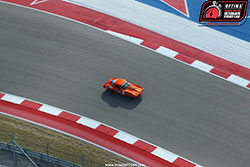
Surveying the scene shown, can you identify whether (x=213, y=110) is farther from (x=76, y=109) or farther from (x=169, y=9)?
(x=169, y=9)

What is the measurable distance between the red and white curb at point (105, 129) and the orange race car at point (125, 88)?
9.09 feet

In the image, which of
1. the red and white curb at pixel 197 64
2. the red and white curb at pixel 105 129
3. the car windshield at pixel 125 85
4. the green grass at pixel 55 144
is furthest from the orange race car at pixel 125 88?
the red and white curb at pixel 197 64

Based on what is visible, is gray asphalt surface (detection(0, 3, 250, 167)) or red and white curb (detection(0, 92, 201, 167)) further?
gray asphalt surface (detection(0, 3, 250, 167))

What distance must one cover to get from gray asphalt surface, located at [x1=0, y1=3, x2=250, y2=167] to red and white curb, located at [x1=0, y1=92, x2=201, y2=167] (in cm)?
39

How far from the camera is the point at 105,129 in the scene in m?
27.7

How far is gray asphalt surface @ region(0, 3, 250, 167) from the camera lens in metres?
27.1

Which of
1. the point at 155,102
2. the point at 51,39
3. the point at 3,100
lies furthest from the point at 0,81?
the point at 155,102

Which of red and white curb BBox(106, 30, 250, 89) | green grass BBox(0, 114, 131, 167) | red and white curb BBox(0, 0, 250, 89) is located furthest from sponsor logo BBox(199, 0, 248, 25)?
green grass BBox(0, 114, 131, 167)

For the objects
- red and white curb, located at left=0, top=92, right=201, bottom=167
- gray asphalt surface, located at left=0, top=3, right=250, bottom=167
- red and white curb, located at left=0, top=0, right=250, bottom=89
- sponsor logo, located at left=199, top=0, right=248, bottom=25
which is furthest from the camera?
sponsor logo, located at left=199, top=0, right=248, bottom=25

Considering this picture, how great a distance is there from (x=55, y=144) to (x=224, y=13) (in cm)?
1973

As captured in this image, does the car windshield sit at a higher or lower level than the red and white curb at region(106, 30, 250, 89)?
lower

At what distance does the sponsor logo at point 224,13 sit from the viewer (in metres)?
37.0

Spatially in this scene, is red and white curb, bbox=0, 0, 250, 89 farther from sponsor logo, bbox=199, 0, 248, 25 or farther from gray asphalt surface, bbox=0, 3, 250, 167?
sponsor logo, bbox=199, 0, 248, 25

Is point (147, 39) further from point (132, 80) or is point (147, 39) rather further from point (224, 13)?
point (224, 13)
